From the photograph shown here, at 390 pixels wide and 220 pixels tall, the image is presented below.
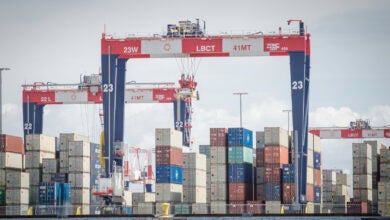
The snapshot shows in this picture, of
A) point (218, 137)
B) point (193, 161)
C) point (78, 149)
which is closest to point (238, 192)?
Result: point (218, 137)

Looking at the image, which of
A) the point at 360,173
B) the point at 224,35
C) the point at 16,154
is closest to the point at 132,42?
the point at 224,35

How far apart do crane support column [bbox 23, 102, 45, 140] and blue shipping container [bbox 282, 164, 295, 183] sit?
42.7 metres

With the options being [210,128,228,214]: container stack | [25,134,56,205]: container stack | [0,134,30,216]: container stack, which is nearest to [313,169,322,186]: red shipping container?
[210,128,228,214]: container stack

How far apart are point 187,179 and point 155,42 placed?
1294 centimetres

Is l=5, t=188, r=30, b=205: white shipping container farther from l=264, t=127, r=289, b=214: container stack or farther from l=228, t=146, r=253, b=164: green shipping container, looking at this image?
l=264, t=127, r=289, b=214: container stack

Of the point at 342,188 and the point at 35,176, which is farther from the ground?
the point at 35,176

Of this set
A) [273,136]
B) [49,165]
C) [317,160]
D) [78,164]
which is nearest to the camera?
[273,136]

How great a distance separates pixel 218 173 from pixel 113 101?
11.8 m

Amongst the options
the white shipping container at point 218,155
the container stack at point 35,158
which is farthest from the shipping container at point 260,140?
the container stack at point 35,158

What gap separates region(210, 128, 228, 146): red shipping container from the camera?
285 feet

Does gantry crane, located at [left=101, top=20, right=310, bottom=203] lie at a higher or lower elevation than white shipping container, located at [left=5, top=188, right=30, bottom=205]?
higher

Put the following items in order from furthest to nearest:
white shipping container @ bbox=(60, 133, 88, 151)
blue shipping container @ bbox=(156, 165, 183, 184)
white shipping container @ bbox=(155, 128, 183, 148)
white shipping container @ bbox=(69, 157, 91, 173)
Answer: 1. white shipping container @ bbox=(60, 133, 88, 151)
2. white shipping container @ bbox=(69, 157, 91, 173)
3. white shipping container @ bbox=(155, 128, 183, 148)
4. blue shipping container @ bbox=(156, 165, 183, 184)

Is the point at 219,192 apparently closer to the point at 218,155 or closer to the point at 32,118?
the point at 218,155

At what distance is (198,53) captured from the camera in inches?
3489
